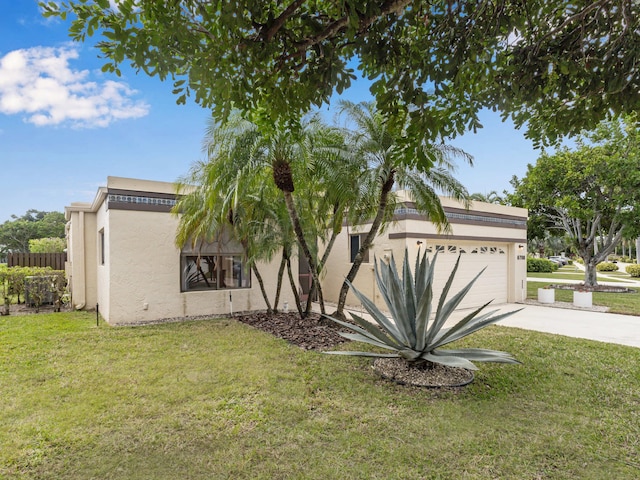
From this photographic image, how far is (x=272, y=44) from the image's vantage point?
9.92ft

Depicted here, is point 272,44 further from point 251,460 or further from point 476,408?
point 476,408

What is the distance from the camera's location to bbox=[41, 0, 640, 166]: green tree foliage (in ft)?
9.10

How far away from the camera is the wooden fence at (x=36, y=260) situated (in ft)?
50.6

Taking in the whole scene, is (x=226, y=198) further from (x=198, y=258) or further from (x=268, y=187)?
(x=198, y=258)

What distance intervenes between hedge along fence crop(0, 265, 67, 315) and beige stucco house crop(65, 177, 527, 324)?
1.55 ft

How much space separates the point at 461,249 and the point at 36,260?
1807 cm

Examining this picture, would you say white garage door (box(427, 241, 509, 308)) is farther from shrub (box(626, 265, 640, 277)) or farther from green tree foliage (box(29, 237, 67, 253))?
green tree foliage (box(29, 237, 67, 253))

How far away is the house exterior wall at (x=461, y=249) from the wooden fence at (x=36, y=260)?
1238cm

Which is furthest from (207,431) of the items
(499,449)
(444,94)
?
(444,94)

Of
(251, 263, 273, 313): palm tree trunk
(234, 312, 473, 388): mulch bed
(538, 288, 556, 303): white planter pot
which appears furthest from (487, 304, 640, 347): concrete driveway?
(251, 263, 273, 313): palm tree trunk

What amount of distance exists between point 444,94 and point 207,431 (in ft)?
14.1

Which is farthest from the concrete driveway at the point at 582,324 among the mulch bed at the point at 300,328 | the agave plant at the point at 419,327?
the mulch bed at the point at 300,328

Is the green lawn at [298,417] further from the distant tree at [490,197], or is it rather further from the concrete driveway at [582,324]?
the distant tree at [490,197]

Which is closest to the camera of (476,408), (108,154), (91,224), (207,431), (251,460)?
(251,460)
